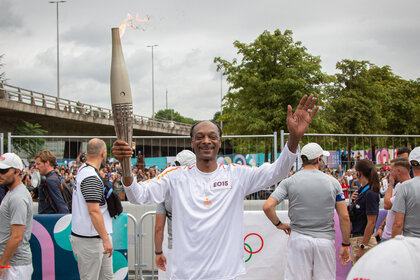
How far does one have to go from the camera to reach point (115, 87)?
96.0 inches

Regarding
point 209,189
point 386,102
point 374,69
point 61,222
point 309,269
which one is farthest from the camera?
point 374,69

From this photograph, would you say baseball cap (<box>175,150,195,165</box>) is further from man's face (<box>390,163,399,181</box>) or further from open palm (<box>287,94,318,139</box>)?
open palm (<box>287,94,318,139</box>)

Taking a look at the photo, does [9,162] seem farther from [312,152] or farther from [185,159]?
[312,152]


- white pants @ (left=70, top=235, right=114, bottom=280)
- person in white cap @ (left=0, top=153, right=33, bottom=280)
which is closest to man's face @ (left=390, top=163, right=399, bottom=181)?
white pants @ (left=70, top=235, right=114, bottom=280)

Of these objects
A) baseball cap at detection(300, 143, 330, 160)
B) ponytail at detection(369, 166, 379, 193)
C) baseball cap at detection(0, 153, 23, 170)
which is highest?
baseball cap at detection(300, 143, 330, 160)

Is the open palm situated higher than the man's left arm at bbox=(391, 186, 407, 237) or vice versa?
the open palm

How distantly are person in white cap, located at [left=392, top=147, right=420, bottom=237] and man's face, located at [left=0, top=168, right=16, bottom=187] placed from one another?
4.00 metres

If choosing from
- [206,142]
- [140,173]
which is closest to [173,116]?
[140,173]

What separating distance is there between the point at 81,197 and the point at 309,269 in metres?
2.66

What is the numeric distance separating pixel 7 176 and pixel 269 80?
1985cm

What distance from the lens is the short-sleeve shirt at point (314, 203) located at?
4.53 meters

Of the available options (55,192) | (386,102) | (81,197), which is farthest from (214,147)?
(386,102)

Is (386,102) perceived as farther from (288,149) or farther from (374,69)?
(288,149)

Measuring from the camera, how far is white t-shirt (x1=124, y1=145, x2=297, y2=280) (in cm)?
290
